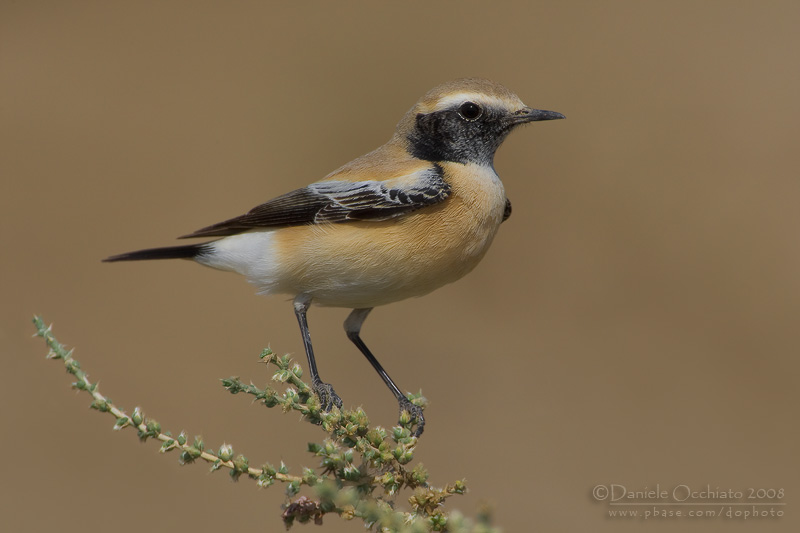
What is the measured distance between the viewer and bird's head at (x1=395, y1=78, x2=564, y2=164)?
4.01m

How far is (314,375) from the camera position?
3.84 m

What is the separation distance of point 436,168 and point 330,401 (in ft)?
4.16

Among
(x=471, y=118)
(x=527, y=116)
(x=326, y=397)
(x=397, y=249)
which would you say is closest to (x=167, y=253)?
(x=326, y=397)

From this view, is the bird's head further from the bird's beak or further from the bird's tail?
the bird's tail

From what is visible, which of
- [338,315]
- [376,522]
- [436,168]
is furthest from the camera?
[338,315]

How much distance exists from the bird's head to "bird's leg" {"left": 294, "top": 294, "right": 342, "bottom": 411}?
991 mm

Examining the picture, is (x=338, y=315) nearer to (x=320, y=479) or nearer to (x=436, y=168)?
(x=436, y=168)

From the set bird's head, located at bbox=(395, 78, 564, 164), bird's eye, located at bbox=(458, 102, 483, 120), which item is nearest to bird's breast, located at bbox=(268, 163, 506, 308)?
bird's head, located at bbox=(395, 78, 564, 164)

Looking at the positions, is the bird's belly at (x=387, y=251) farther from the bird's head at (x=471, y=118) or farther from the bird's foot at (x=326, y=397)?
the bird's foot at (x=326, y=397)

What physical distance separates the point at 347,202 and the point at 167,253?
1.13m

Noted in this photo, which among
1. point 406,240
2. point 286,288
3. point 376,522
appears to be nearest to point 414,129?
point 406,240

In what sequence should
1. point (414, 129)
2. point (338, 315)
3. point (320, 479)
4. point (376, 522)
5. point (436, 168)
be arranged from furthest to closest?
point (338, 315), point (414, 129), point (436, 168), point (320, 479), point (376, 522)

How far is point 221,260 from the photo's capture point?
428 cm

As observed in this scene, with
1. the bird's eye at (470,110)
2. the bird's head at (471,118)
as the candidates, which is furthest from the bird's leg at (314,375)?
the bird's eye at (470,110)
